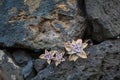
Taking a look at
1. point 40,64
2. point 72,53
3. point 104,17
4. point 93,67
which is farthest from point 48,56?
point 104,17

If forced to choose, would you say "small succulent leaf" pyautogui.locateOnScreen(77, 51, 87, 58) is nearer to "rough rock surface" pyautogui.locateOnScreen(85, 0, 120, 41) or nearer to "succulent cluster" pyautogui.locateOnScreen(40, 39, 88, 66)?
"succulent cluster" pyautogui.locateOnScreen(40, 39, 88, 66)

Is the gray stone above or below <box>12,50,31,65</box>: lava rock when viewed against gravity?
below

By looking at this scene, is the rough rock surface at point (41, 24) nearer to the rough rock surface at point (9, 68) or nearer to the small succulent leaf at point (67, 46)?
the rough rock surface at point (9, 68)

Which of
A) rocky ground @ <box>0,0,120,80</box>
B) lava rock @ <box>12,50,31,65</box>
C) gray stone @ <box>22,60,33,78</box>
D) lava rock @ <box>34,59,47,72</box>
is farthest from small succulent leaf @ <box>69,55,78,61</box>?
lava rock @ <box>12,50,31,65</box>

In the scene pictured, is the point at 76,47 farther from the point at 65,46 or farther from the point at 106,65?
the point at 106,65

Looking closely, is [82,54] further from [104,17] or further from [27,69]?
[27,69]
